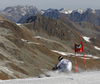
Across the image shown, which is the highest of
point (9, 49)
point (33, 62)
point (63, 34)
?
point (9, 49)

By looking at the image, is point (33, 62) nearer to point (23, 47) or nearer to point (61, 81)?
point (23, 47)

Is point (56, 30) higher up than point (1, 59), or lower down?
lower down

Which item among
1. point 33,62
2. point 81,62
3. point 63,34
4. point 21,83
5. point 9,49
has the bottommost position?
point 63,34

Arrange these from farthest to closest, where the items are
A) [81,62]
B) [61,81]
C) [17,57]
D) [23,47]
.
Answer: [81,62] → [23,47] → [17,57] → [61,81]

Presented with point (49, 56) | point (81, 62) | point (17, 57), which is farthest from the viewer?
point (81, 62)

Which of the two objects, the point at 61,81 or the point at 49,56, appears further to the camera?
the point at 49,56

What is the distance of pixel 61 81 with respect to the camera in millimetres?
12438

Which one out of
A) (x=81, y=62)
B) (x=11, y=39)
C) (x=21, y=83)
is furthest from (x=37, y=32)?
(x=21, y=83)

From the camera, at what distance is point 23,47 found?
7775cm

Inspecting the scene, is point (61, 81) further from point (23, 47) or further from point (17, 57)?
point (23, 47)

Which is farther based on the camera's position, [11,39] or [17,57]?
[11,39]

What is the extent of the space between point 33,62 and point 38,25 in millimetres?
132060

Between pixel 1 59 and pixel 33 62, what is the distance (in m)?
15.0

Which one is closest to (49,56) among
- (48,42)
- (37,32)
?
(48,42)
